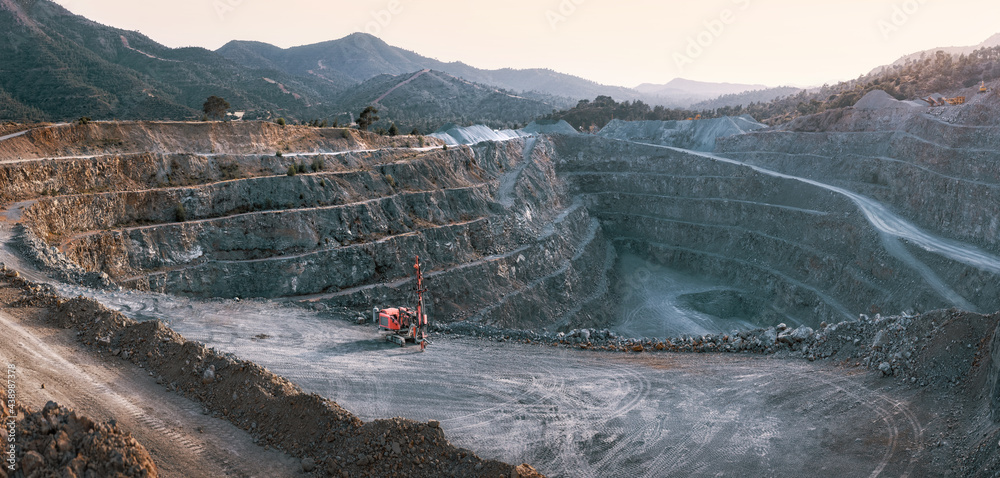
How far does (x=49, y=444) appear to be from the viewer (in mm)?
8109

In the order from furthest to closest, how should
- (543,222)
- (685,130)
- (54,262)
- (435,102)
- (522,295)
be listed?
(435,102) → (685,130) → (543,222) → (522,295) → (54,262)

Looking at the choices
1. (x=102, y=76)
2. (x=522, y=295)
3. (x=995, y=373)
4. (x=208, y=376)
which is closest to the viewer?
(x=208, y=376)

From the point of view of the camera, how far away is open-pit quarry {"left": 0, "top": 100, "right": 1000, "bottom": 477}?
13031 millimetres

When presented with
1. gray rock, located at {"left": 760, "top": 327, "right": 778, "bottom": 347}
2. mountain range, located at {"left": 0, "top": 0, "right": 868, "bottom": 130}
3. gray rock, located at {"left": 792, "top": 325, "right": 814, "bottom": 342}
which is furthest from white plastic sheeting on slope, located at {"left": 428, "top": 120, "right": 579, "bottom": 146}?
gray rock, located at {"left": 792, "top": 325, "right": 814, "bottom": 342}

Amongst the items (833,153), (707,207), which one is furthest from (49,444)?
(833,153)

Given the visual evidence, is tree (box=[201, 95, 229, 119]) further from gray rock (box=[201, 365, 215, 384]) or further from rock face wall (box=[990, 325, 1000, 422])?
rock face wall (box=[990, 325, 1000, 422])

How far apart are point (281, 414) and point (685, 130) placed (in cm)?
7328

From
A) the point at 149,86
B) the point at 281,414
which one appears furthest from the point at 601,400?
the point at 149,86

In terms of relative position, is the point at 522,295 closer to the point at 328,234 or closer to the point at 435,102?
the point at 328,234

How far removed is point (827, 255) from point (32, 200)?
164 ft

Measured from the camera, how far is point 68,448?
8219 millimetres

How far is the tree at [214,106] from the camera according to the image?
49328mm

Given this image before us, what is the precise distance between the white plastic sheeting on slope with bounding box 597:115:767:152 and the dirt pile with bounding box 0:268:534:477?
216 feet

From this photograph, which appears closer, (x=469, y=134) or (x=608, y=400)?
(x=608, y=400)
